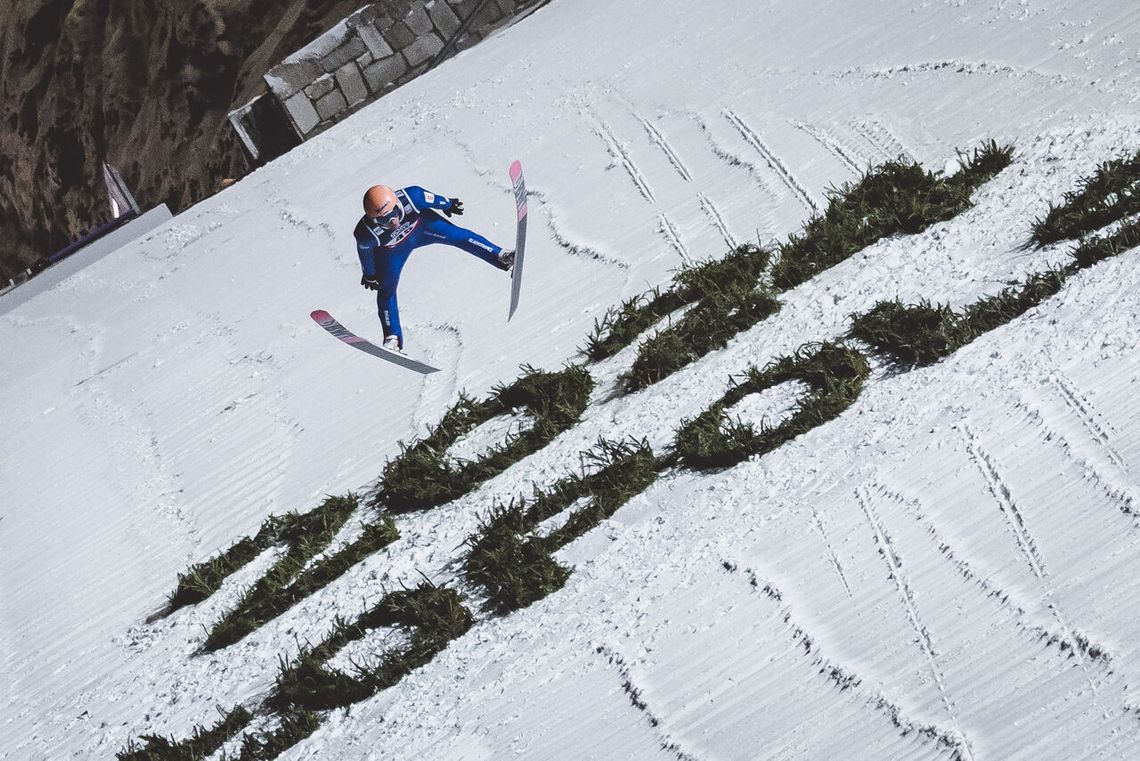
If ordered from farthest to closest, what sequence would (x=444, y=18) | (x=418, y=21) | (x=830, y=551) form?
(x=444, y=18), (x=418, y=21), (x=830, y=551)

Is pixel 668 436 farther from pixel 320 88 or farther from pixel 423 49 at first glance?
pixel 423 49

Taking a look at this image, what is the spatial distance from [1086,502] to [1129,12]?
4.40m

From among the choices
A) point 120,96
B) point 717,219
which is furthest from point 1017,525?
point 120,96

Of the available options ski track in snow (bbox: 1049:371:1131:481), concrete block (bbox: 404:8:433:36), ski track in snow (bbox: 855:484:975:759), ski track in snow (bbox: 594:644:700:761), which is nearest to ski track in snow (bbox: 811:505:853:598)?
ski track in snow (bbox: 855:484:975:759)

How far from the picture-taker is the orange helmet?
17.4 feet

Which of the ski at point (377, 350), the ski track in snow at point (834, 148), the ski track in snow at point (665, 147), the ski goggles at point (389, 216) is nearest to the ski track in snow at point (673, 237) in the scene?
the ski track in snow at point (665, 147)

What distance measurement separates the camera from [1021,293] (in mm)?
5129

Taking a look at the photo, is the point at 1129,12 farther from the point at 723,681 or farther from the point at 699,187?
the point at 723,681

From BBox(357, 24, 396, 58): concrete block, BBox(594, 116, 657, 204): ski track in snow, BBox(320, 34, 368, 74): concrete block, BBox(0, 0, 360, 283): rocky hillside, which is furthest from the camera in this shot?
BBox(0, 0, 360, 283): rocky hillside

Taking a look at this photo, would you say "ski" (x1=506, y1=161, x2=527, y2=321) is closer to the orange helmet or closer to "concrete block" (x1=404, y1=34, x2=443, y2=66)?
the orange helmet

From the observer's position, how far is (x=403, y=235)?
5.58 meters

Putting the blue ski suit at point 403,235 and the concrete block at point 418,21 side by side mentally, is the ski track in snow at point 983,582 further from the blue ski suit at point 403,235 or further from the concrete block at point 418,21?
the concrete block at point 418,21

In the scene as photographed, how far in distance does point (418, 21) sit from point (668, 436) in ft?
26.9

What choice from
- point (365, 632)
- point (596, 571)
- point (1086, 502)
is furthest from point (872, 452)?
point (365, 632)
